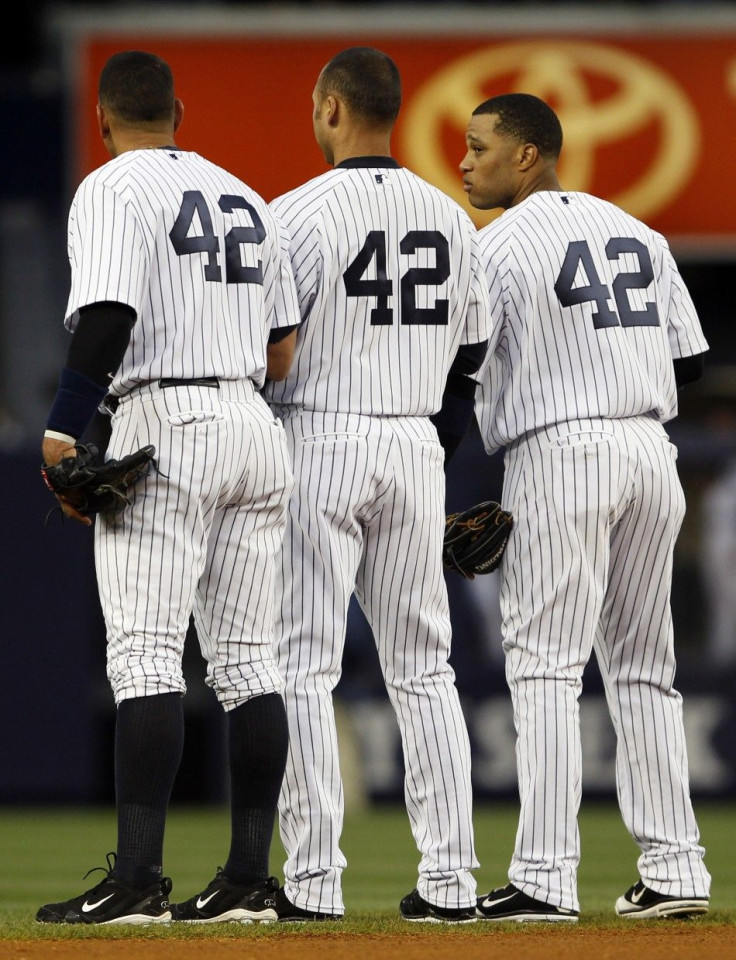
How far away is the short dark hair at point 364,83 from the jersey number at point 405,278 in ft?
1.08

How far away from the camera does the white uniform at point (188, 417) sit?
3.97 metres

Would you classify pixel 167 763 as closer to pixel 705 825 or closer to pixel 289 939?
pixel 289 939

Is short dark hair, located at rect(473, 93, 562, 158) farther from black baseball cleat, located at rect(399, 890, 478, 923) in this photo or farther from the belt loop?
black baseball cleat, located at rect(399, 890, 478, 923)

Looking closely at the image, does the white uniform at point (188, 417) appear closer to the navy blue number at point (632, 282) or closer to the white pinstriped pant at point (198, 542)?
Answer: the white pinstriped pant at point (198, 542)

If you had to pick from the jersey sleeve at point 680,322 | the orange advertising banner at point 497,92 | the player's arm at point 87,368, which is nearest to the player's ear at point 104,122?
the player's arm at point 87,368

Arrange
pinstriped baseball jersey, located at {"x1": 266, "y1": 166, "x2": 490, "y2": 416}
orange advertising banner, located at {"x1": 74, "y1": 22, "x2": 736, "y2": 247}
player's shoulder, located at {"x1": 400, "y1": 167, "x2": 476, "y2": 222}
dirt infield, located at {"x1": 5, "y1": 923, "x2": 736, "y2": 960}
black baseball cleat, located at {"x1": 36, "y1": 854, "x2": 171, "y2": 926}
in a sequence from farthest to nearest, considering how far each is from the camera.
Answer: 1. orange advertising banner, located at {"x1": 74, "y1": 22, "x2": 736, "y2": 247}
2. player's shoulder, located at {"x1": 400, "y1": 167, "x2": 476, "y2": 222}
3. pinstriped baseball jersey, located at {"x1": 266, "y1": 166, "x2": 490, "y2": 416}
4. black baseball cleat, located at {"x1": 36, "y1": 854, "x2": 171, "y2": 926}
5. dirt infield, located at {"x1": 5, "y1": 923, "x2": 736, "y2": 960}

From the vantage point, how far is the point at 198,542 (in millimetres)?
4051

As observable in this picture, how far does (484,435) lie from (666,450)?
0.49 metres

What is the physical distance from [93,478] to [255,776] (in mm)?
818

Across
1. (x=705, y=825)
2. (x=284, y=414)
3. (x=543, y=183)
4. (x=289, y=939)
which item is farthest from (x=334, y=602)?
(x=705, y=825)

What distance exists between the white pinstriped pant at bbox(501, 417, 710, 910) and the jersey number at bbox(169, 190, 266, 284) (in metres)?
0.90

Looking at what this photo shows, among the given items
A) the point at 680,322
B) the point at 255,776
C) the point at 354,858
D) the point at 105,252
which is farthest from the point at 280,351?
the point at 354,858

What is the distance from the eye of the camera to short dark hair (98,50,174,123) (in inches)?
164

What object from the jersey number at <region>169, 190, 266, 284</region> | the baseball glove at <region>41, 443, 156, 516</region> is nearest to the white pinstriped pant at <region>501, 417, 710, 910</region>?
the jersey number at <region>169, 190, 266, 284</region>
